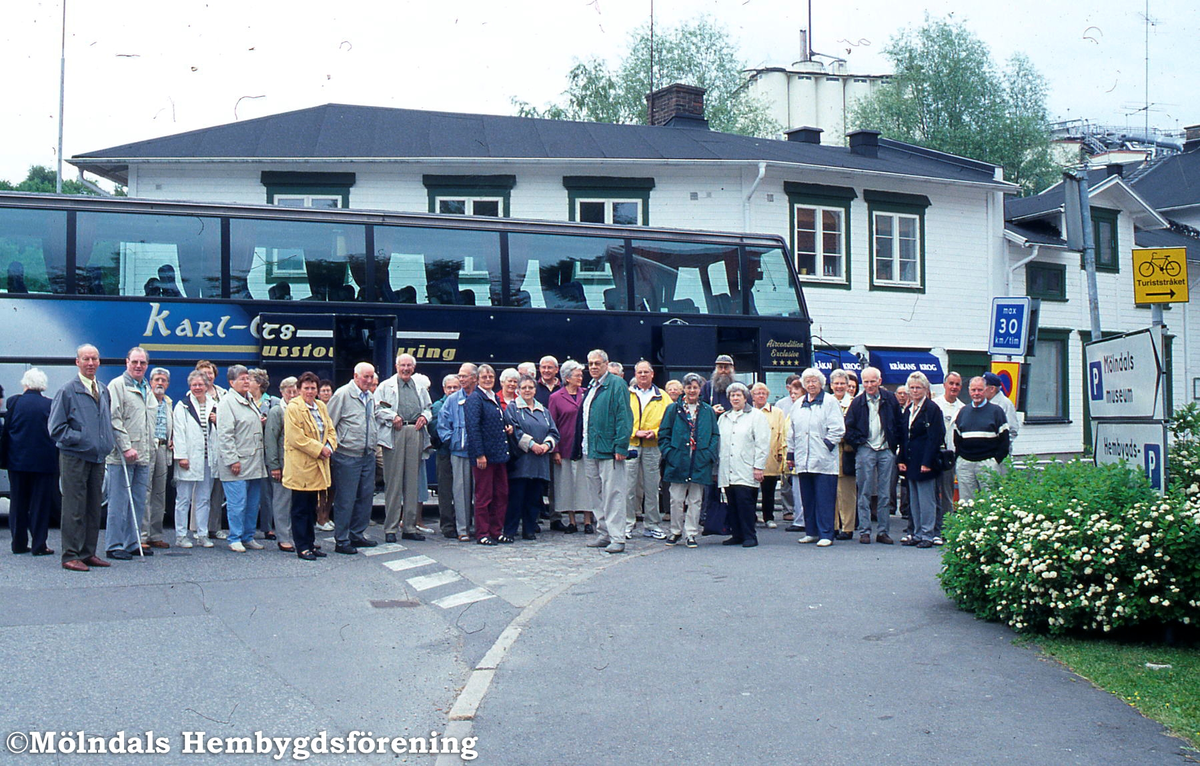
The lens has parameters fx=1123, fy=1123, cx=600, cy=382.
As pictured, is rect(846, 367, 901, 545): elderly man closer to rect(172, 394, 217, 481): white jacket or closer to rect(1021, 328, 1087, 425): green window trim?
rect(172, 394, 217, 481): white jacket

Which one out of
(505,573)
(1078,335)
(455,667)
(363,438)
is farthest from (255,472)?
(1078,335)

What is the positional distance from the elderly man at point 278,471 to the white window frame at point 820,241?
16439 millimetres

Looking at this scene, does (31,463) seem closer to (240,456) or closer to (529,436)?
(240,456)

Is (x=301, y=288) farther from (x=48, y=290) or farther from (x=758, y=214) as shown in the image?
(x=758, y=214)

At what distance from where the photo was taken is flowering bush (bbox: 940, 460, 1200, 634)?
7.23 metres

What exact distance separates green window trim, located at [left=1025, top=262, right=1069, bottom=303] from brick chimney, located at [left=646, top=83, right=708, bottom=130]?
Answer: 371 inches

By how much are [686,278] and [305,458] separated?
7.88 metres

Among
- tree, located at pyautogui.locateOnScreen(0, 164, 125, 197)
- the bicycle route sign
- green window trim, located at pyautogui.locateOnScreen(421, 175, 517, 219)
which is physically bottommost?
the bicycle route sign

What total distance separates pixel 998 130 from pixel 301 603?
44.0 metres

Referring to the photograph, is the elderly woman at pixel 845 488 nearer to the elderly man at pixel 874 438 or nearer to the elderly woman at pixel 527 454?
the elderly man at pixel 874 438

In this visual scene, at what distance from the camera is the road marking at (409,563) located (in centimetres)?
1063

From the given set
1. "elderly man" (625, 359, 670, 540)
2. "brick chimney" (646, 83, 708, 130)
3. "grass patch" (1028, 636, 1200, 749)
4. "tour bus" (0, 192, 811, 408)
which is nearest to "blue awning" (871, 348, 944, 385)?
"brick chimney" (646, 83, 708, 130)

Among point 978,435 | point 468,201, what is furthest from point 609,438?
point 468,201

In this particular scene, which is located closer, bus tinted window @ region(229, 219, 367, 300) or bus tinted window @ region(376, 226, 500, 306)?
bus tinted window @ region(229, 219, 367, 300)
